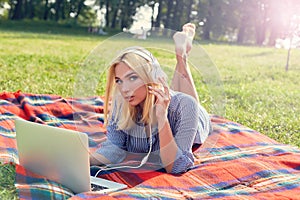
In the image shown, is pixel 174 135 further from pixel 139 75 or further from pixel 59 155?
pixel 59 155

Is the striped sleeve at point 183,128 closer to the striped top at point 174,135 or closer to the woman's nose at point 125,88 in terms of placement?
the striped top at point 174,135

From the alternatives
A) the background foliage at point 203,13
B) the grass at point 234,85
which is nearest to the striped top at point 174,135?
the grass at point 234,85

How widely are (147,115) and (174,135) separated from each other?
0.23 metres

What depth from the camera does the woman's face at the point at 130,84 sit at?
218 centimetres

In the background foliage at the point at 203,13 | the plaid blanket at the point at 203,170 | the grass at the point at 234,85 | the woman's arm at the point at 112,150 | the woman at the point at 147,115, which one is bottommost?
the grass at the point at 234,85

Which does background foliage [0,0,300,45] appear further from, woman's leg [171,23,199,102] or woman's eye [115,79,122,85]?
woman's eye [115,79,122,85]

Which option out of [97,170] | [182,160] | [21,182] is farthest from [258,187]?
[21,182]

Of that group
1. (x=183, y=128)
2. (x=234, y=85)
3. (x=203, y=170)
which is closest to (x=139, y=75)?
(x=183, y=128)

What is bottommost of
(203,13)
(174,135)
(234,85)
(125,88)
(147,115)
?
(234,85)

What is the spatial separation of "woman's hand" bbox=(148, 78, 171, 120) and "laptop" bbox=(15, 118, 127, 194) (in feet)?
1.21

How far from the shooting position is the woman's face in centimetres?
218

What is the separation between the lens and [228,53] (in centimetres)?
1070

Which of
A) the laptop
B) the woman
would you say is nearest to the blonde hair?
the woman

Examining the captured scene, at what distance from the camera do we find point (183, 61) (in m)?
2.84
